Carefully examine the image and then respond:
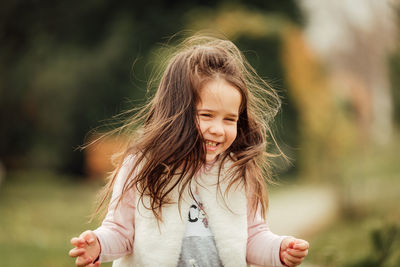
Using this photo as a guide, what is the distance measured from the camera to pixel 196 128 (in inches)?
78.5

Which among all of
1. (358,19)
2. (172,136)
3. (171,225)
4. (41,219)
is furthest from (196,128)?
(358,19)

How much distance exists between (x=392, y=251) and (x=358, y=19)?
27.0 ft

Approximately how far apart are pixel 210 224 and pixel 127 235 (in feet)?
1.05

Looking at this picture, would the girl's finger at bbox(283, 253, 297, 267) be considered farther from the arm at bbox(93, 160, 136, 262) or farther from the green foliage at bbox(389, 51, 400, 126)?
the green foliage at bbox(389, 51, 400, 126)

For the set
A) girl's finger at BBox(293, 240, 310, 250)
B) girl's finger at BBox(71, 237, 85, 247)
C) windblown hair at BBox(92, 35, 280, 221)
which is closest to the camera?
girl's finger at BBox(71, 237, 85, 247)

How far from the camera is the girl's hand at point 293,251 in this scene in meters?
1.92

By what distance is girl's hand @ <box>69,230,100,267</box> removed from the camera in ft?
5.77

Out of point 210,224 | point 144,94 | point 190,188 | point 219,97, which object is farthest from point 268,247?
point 144,94

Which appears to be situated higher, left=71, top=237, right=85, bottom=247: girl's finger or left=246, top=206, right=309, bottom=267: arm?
left=71, top=237, right=85, bottom=247: girl's finger

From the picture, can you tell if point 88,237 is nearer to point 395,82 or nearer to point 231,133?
point 231,133

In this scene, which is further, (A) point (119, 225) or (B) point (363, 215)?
(B) point (363, 215)

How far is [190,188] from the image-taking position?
206 centimetres

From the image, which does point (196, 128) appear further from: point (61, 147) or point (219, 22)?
point (61, 147)

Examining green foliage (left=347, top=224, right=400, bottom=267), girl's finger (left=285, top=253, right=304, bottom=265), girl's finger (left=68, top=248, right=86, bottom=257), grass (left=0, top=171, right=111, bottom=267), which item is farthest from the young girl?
grass (left=0, top=171, right=111, bottom=267)
